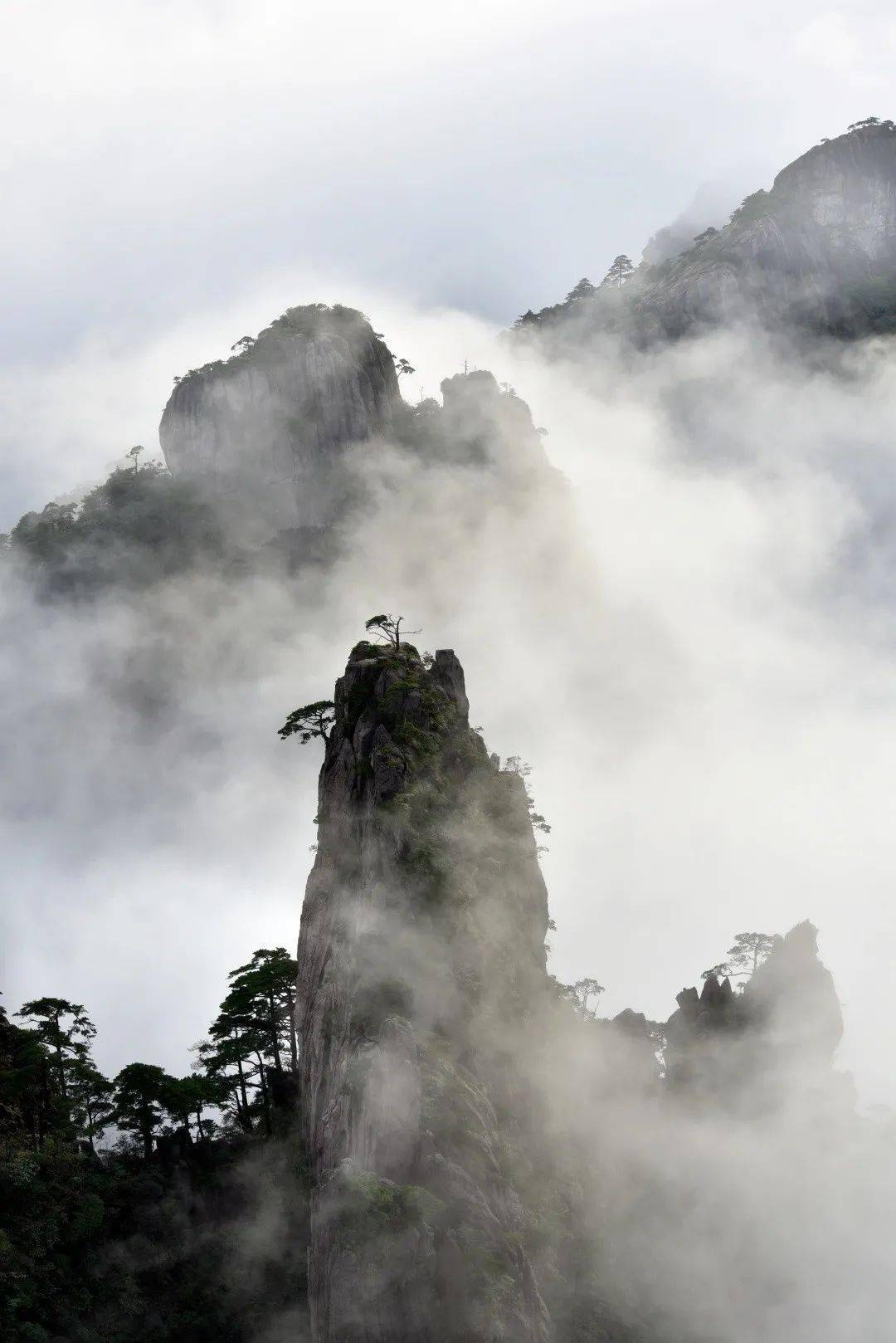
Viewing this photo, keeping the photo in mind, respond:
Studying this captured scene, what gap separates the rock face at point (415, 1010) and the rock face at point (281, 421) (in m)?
107

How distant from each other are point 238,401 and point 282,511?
63.1 feet

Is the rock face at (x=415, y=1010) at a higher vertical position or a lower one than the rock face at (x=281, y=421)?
lower

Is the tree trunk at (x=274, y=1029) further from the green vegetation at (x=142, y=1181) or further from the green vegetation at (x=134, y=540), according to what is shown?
the green vegetation at (x=134, y=540)

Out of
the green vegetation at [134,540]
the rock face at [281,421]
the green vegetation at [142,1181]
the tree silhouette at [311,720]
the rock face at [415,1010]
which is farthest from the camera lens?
the green vegetation at [134,540]

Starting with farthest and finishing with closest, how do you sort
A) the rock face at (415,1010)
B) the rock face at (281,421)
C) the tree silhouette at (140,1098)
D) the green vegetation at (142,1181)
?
the rock face at (281,421), the tree silhouette at (140,1098), the green vegetation at (142,1181), the rock face at (415,1010)

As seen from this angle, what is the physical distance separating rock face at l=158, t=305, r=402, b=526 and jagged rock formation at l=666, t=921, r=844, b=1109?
10801 cm

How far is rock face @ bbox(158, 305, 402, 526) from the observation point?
591 feet

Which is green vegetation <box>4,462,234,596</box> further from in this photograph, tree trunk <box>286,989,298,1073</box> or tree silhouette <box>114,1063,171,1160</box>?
tree silhouette <box>114,1063,171,1160</box>

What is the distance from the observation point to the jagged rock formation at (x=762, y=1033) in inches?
3656

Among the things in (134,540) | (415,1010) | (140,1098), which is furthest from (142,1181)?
(134,540)

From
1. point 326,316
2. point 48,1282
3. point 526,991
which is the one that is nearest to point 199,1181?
point 48,1282

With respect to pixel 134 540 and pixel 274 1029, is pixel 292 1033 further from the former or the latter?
pixel 134 540

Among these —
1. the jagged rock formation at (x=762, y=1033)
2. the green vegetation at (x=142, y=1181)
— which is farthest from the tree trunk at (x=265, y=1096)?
the jagged rock formation at (x=762, y=1033)

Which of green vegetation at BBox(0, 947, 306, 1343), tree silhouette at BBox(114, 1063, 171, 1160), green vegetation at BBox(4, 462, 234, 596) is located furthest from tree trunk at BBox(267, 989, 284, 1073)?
green vegetation at BBox(4, 462, 234, 596)
